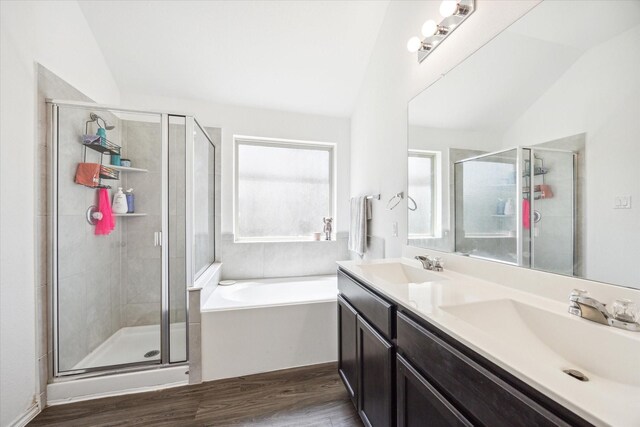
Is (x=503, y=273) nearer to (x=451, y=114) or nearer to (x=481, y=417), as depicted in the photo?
(x=481, y=417)

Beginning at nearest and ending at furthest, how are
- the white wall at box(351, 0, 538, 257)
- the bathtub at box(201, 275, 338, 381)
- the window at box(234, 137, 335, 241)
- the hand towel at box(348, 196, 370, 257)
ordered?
the white wall at box(351, 0, 538, 257) → the bathtub at box(201, 275, 338, 381) → the hand towel at box(348, 196, 370, 257) → the window at box(234, 137, 335, 241)

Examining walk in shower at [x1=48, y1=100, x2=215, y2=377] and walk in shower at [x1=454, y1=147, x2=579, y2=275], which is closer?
walk in shower at [x1=454, y1=147, x2=579, y2=275]

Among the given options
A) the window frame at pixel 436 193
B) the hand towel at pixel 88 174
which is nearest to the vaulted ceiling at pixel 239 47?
the hand towel at pixel 88 174

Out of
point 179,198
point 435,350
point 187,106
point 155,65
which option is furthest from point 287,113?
point 435,350

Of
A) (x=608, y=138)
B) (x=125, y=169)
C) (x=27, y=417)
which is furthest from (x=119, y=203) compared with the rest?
(x=608, y=138)

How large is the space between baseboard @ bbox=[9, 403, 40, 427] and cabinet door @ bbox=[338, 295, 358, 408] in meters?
1.89

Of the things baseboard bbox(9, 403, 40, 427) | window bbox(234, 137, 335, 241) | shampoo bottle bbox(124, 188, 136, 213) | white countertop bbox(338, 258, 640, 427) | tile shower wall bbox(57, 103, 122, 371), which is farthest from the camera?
window bbox(234, 137, 335, 241)

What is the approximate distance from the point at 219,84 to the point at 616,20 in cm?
268

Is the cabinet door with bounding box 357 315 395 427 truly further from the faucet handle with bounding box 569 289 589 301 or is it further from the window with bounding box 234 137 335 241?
the window with bounding box 234 137 335 241

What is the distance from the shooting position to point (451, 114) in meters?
1.49

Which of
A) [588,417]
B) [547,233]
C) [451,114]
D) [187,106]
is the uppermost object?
[187,106]

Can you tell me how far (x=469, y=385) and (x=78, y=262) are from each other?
262cm

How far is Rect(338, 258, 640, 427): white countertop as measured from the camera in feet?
1.41

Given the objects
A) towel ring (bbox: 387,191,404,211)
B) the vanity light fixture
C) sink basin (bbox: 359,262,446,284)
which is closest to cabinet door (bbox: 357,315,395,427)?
sink basin (bbox: 359,262,446,284)
